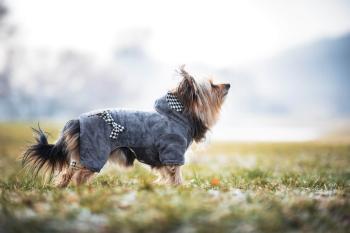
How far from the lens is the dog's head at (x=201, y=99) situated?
26.1 ft

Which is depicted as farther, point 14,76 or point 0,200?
point 14,76

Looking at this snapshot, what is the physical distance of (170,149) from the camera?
7500 millimetres

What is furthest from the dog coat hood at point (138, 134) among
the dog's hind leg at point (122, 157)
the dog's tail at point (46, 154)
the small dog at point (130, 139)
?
the dog's tail at point (46, 154)

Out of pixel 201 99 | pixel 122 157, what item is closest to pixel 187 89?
pixel 201 99

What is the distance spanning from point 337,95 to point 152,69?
80144 millimetres

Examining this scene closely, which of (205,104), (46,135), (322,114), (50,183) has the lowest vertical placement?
(322,114)

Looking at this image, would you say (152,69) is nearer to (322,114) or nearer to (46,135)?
(322,114)

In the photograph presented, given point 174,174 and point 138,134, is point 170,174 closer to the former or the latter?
point 174,174

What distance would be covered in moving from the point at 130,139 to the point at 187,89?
1366 mm

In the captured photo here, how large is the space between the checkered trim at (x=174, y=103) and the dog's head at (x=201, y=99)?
2.6 inches

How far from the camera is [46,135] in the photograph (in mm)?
7734

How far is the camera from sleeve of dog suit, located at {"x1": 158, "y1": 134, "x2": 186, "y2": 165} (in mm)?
7504

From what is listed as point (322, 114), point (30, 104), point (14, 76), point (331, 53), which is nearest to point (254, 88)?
point (322, 114)

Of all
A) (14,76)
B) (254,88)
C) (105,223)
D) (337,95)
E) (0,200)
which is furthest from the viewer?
(337,95)
